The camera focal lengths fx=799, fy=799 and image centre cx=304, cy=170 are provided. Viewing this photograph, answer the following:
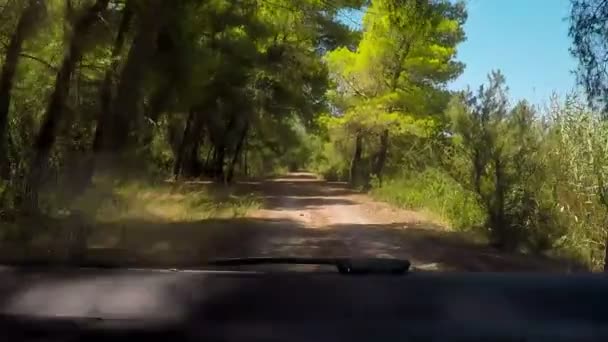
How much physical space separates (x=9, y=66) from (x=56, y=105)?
1605mm

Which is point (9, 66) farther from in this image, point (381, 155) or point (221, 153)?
point (221, 153)

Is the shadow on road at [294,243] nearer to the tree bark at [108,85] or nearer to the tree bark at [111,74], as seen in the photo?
the tree bark at [108,85]

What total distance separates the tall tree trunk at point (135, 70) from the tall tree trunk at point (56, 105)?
3.16 feet

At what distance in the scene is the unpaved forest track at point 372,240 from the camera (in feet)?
41.7

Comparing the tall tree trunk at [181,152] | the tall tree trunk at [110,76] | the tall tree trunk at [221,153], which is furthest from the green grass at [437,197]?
the tall tree trunk at [221,153]

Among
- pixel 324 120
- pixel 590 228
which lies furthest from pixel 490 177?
pixel 324 120

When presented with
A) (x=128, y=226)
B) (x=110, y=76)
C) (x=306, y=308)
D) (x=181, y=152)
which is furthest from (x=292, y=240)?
(x=181, y=152)

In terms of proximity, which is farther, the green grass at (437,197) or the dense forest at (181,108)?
the green grass at (437,197)

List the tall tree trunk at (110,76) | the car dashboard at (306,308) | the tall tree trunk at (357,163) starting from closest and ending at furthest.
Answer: the car dashboard at (306,308)
the tall tree trunk at (110,76)
the tall tree trunk at (357,163)

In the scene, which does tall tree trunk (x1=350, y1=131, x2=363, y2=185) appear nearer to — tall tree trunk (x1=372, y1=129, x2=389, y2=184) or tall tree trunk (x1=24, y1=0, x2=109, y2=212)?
tall tree trunk (x1=372, y1=129, x2=389, y2=184)

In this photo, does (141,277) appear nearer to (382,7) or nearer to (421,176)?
(382,7)

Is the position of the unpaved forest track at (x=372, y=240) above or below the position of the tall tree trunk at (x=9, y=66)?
below

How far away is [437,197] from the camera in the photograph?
23.7 m

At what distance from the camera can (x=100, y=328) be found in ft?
9.25
